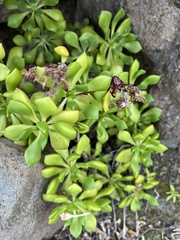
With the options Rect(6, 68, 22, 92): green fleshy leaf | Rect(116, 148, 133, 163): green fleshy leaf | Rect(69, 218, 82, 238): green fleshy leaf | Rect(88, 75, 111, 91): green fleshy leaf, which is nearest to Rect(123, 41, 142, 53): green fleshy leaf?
Rect(88, 75, 111, 91): green fleshy leaf

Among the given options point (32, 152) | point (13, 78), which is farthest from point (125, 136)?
point (13, 78)

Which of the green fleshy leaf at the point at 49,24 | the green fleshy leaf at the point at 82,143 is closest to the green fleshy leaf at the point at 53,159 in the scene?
the green fleshy leaf at the point at 82,143

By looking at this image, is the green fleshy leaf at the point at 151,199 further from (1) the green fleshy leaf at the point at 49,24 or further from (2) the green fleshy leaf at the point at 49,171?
(1) the green fleshy leaf at the point at 49,24

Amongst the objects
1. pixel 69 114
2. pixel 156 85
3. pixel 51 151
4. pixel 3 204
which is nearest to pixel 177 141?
pixel 156 85

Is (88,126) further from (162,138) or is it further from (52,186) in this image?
(162,138)

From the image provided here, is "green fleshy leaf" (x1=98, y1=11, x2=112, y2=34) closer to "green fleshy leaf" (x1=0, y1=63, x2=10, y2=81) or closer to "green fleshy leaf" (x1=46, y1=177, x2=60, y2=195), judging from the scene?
"green fleshy leaf" (x1=0, y1=63, x2=10, y2=81)

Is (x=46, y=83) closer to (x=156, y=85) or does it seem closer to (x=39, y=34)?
(x=39, y=34)
